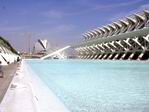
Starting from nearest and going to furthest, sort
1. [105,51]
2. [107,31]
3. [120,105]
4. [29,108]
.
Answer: [29,108] < [120,105] < [105,51] < [107,31]

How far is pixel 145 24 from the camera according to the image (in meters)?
61.7

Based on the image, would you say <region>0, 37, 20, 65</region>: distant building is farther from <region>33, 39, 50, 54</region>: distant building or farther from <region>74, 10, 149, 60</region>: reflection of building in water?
<region>33, 39, 50, 54</region>: distant building

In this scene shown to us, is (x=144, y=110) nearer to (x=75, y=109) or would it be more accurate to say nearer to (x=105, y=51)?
(x=75, y=109)

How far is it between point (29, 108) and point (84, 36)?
103273 mm

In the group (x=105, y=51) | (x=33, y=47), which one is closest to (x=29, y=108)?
(x=105, y=51)

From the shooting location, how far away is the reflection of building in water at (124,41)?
59312 mm

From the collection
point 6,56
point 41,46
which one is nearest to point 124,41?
point 6,56

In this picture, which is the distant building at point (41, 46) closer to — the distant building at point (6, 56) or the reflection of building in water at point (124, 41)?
the reflection of building in water at point (124, 41)

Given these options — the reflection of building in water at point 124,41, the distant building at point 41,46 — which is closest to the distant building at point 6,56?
the reflection of building in water at point 124,41

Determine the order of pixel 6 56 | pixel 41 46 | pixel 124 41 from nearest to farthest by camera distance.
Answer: pixel 6 56 → pixel 124 41 → pixel 41 46

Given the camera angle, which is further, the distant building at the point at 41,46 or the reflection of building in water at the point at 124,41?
the distant building at the point at 41,46

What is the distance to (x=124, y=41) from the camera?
218 ft

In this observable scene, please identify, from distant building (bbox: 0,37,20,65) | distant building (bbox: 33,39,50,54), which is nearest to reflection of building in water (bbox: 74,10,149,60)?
distant building (bbox: 0,37,20,65)

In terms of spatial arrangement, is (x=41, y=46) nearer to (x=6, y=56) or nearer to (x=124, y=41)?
(x=124, y=41)
